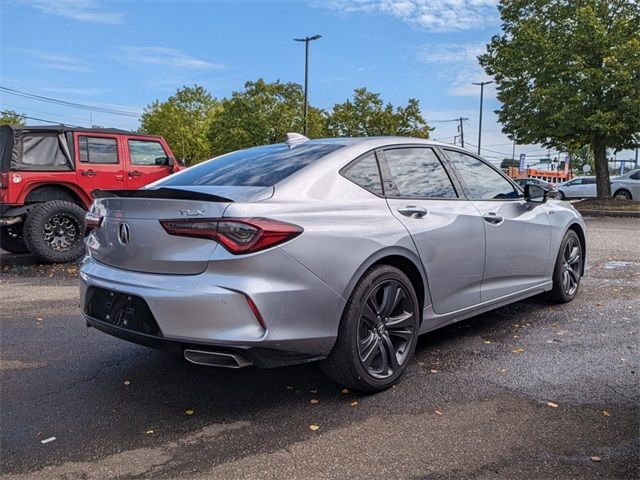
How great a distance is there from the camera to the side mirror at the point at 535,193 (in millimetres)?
4914

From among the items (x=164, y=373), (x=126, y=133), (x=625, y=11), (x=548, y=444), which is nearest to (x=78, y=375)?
(x=164, y=373)

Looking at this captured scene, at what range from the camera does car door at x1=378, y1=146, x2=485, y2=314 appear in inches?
145

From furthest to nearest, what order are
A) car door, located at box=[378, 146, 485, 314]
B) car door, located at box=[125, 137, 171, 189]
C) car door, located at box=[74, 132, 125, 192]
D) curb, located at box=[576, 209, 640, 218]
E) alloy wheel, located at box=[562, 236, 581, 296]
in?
1. curb, located at box=[576, 209, 640, 218]
2. car door, located at box=[125, 137, 171, 189]
3. car door, located at box=[74, 132, 125, 192]
4. alloy wheel, located at box=[562, 236, 581, 296]
5. car door, located at box=[378, 146, 485, 314]

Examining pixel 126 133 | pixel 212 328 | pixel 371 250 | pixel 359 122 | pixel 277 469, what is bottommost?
A: pixel 277 469

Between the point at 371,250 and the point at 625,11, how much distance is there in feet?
64.5

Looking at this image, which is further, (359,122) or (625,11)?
(359,122)

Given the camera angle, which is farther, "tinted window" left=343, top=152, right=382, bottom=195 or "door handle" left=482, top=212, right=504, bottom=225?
"door handle" left=482, top=212, right=504, bottom=225

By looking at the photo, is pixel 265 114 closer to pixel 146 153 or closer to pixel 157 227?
pixel 146 153

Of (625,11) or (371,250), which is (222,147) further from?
(371,250)

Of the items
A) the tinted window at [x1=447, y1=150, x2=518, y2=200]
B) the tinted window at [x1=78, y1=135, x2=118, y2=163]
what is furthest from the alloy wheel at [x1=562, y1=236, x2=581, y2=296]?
the tinted window at [x1=78, y1=135, x2=118, y2=163]

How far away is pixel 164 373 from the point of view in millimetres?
3764

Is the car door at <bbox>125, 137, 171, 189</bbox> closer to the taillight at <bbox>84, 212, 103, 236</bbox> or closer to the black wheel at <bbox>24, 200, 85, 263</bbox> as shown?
the black wheel at <bbox>24, 200, 85, 263</bbox>

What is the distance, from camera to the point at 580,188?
29.1 metres

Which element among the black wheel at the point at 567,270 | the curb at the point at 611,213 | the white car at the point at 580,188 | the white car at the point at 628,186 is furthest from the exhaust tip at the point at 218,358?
the white car at the point at 580,188
